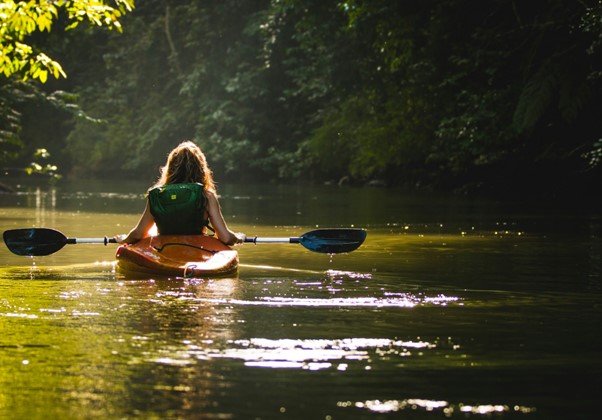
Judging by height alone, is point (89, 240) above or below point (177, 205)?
below

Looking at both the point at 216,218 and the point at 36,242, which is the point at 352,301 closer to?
the point at 216,218

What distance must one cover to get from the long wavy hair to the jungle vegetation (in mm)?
2984

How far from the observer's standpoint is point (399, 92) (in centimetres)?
3822

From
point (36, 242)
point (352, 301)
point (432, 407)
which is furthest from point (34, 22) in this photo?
point (432, 407)

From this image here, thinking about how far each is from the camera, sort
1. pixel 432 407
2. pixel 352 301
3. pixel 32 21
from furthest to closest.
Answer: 1. pixel 32 21
2. pixel 352 301
3. pixel 432 407

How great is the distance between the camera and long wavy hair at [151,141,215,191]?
40.1 ft

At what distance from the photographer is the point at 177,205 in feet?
39.8

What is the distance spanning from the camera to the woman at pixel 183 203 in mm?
12133

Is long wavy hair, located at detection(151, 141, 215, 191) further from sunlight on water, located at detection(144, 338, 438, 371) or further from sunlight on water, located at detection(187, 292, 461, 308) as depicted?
sunlight on water, located at detection(144, 338, 438, 371)

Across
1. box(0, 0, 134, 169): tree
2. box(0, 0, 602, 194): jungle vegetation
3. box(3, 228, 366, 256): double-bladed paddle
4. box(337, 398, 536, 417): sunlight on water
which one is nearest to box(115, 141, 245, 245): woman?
box(3, 228, 366, 256): double-bladed paddle

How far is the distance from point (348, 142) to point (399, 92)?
6.85 meters

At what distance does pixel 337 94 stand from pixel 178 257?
3378cm

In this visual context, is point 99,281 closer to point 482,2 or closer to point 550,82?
point 550,82

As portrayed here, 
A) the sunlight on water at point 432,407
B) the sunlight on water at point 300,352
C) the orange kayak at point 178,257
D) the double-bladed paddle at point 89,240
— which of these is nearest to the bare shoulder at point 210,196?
the orange kayak at point 178,257
